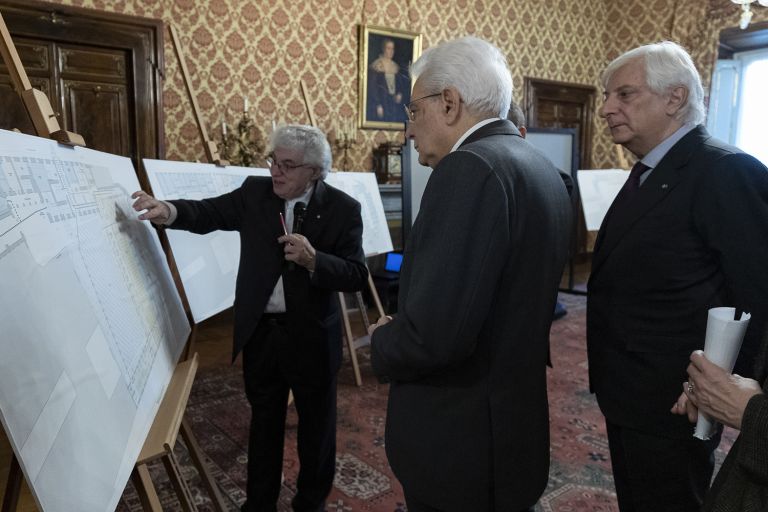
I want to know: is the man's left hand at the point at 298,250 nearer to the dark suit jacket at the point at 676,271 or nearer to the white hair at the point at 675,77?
the dark suit jacket at the point at 676,271

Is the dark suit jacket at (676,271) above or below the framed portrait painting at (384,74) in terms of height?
below

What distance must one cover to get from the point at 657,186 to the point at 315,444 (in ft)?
4.89

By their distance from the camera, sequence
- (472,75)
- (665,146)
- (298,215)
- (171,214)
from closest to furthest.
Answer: (472,75)
(665,146)
(171,214)
(298,215)

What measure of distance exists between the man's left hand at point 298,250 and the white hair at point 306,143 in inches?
11.2

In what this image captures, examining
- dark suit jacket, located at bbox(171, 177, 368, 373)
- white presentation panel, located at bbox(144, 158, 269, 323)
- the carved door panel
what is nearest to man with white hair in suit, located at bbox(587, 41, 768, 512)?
dark suit jacket, located at bbox(171, 177, 368, 373)

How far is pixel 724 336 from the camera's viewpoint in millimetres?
984

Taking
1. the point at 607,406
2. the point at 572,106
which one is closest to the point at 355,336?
the point at 607,406

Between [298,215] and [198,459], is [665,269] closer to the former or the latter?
[298,215]

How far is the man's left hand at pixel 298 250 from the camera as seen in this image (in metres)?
1.88

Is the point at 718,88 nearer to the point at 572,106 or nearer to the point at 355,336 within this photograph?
the point at 572,106

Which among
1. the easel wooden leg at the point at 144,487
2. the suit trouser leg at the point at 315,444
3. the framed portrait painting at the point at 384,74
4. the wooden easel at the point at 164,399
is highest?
the framed portrait painting at the point at 384,74

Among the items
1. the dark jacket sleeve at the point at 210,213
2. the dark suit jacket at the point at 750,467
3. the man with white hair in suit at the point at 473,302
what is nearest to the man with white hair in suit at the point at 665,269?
the man with white hair in suit at the point at 473,302

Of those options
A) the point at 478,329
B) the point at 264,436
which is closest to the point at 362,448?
the point at 264,436

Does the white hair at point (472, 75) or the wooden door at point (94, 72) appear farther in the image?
the wooden door at point (94, 72)
